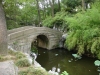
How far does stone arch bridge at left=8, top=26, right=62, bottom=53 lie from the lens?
1054cm

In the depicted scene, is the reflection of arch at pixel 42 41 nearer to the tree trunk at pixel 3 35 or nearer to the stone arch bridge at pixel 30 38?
the stone arch bridge at pixel 30 38

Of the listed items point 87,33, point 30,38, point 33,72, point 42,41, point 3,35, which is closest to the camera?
point 33,72

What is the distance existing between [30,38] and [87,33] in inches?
196

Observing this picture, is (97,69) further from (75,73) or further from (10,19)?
(10,19)

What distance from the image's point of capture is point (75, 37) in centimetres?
1030

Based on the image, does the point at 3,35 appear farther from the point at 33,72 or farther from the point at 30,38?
the point at 30,38

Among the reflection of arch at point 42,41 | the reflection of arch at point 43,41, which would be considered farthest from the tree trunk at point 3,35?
the reflection of arch at point 43,41

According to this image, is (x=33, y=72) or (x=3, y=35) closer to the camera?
(x=33, y=72)

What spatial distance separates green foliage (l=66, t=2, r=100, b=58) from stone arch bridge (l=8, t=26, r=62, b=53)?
310cm

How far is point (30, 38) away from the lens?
39.9 feet

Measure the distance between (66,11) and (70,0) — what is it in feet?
4.40

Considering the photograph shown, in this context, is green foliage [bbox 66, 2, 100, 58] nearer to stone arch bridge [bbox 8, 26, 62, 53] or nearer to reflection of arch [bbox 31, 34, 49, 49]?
A: stone arch bridge [bbox 8, 26, 62, 53]

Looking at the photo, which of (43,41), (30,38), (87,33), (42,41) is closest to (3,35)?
(87,33)

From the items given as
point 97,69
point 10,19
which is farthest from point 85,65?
point 10,19
